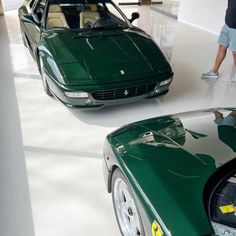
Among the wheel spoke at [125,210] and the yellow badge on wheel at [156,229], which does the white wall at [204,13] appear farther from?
the yellow badge on wheel at [156,229]

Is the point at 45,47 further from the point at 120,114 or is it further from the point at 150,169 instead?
the point at 150,169

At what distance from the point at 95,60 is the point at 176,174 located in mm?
1812

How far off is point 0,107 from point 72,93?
1.02m

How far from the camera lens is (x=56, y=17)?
332 cm

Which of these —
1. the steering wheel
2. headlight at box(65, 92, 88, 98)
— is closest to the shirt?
the steering wheel

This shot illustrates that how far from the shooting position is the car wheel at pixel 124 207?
1398 mm

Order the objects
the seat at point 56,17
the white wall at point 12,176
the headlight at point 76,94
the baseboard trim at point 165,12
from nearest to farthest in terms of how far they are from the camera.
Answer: the white wall at point 12,176, the headlight at point 76,94, the seat at point 56,17, the baseboard trim at point 165,12

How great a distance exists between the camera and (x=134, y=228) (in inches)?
56.2

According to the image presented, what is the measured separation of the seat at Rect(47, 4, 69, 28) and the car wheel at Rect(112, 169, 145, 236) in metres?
2.28

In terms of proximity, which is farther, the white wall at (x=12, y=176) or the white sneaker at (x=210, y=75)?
the white sneaker at (x=210, y=75)

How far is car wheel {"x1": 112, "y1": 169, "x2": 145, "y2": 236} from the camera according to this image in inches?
55.1

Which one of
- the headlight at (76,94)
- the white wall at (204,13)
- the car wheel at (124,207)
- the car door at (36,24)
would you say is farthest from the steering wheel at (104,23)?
the white wall at (204,13)

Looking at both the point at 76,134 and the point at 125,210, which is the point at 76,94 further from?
the point at 125,210

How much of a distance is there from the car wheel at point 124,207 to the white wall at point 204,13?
18.7ft
